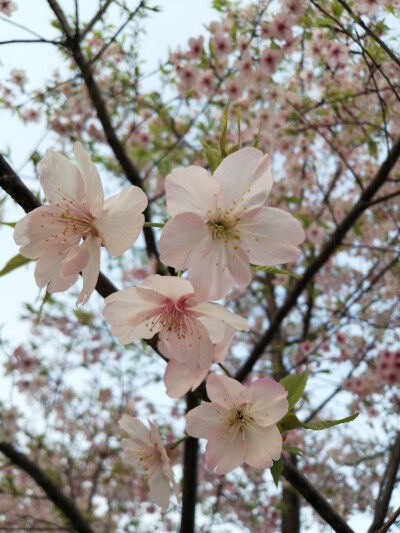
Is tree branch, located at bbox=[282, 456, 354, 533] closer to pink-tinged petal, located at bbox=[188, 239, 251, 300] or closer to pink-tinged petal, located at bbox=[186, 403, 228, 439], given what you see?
pink-tinged petal, located at bbox=[186, 403, 228, 439]

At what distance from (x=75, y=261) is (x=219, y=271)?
240 millimetres

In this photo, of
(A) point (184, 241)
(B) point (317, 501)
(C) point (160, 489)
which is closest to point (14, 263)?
(A) point (184, 241)

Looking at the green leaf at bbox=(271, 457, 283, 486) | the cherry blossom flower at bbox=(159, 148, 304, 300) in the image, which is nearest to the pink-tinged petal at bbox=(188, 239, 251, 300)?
the cherry blossom flower at bbox=(159, 148, 304, 300)

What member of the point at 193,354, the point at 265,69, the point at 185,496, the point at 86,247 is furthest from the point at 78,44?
the point at 185,496

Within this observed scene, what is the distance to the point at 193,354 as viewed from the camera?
2.59 feet

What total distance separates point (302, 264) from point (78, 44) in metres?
3.47

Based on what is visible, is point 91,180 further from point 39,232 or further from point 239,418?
point 239,418

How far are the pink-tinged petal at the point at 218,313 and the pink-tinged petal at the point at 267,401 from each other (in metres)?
0.16

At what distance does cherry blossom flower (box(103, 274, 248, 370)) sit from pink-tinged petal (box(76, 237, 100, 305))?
0.13 feet

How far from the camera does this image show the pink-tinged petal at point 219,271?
0.73m

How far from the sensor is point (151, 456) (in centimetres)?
114

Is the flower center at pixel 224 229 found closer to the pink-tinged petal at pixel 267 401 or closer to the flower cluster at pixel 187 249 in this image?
the flower cluster at pixel 187 249

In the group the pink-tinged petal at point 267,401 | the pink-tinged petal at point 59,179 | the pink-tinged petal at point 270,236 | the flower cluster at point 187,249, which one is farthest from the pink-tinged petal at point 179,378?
the pink-tinged petal at point 59,179

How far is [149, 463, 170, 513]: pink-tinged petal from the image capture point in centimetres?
103
